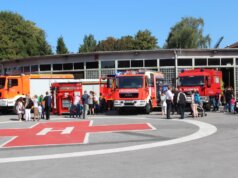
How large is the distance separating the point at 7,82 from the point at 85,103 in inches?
304

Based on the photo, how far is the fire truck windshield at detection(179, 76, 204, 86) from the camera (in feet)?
96.9

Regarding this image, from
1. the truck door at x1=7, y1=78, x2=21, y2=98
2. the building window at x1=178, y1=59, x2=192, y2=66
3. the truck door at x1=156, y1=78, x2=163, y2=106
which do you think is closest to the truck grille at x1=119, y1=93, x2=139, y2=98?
the truck door at x1=156, y1=78, x2=163, y2=106

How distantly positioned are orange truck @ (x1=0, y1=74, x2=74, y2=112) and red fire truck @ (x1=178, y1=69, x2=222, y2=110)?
402 inches

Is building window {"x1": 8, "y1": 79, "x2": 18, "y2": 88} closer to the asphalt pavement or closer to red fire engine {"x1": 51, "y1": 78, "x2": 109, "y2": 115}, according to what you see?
red fire engine {"x1": 51, "y1": 78, "x2": 109, "y2": 115}

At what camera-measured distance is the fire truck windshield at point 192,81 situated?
96.9ft

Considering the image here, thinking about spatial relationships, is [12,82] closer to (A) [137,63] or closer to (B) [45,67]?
(B) [45,67]

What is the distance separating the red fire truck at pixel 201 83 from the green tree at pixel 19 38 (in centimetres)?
4064

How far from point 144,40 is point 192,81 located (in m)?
52.5

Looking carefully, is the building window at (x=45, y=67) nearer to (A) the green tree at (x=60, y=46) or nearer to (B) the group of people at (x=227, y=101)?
(B) the group of people at (x=227, y=101)

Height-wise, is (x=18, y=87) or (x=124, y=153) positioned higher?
A: (x=18, y=87)

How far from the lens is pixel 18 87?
31141 mm

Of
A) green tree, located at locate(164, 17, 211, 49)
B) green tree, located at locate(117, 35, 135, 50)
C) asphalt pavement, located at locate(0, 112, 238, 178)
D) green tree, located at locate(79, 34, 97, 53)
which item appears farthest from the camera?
green tree, located at locate(79, 34, 97, 53)

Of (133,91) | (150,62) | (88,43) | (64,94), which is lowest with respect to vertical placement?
(64,94)

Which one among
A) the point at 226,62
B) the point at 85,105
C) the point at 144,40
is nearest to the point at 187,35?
the point at 144,40
